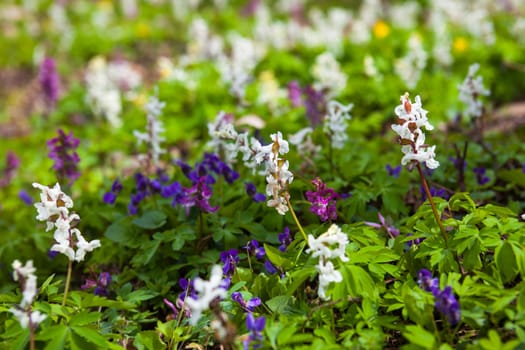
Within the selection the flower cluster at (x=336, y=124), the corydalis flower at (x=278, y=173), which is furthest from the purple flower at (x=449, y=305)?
the flower cluster at (x=336, y=124)

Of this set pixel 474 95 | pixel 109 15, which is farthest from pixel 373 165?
pixel 109 15

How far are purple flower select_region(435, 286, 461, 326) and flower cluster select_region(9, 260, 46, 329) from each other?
5.68 ft

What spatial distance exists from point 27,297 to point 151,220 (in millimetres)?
1444

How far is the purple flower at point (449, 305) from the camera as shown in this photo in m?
2.24

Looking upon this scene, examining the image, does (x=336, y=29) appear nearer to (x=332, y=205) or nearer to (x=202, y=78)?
(x=202, y=78)

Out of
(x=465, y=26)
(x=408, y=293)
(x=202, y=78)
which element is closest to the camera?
(x=408, y=293)

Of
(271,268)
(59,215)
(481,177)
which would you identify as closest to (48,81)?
(59,215)

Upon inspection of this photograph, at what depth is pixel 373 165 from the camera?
4.10m

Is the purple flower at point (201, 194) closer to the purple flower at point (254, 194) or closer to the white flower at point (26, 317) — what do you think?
the purple flower at point (254, 194)

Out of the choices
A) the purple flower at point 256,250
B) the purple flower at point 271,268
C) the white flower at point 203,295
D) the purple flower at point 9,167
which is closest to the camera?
the white flower at point 203,295

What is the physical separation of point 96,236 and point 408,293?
261 cm

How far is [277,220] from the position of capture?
346 centimetres

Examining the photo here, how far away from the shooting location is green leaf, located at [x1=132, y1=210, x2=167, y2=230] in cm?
353

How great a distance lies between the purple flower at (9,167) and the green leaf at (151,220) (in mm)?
3023
